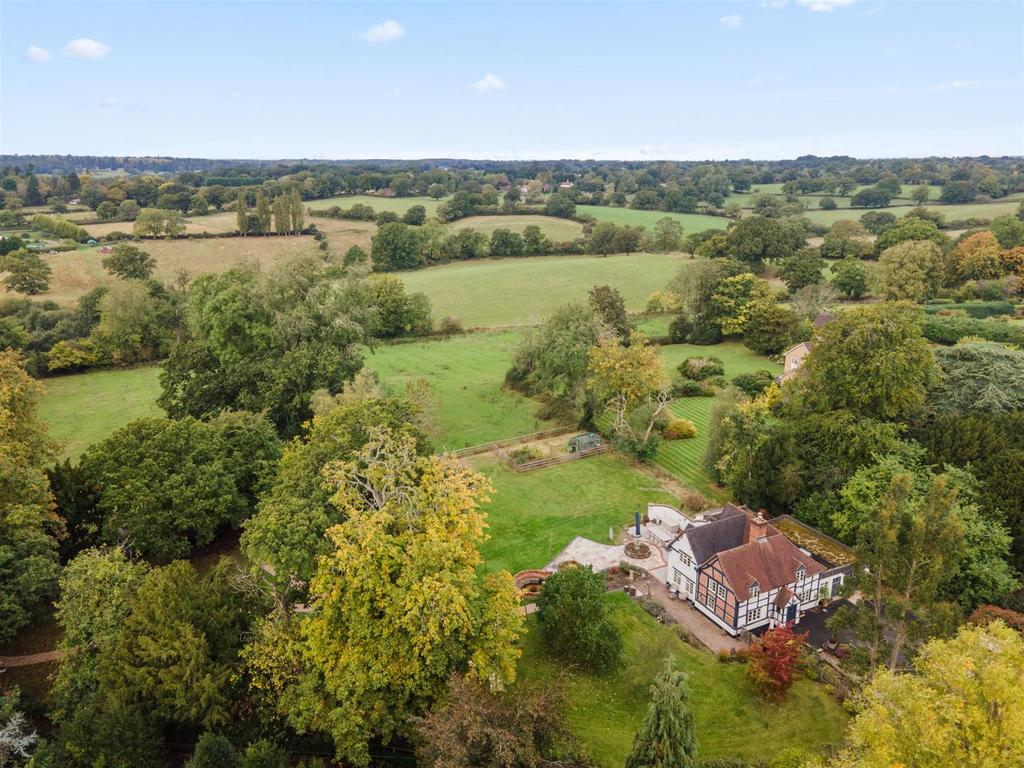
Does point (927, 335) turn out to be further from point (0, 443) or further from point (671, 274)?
point (0, 443)

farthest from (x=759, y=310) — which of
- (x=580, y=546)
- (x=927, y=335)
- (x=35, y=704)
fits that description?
(x=35, y=704)

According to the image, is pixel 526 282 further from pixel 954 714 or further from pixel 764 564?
pixel 954 714

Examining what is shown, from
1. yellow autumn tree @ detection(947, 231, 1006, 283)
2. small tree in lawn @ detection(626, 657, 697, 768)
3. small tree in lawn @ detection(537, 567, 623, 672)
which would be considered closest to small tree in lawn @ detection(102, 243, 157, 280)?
small tree in lawn @ detection(537, 567, 623, 672)

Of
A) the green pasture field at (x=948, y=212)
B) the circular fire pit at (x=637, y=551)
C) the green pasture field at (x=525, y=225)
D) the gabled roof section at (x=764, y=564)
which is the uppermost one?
the green pasture field at (x=948, y=212)

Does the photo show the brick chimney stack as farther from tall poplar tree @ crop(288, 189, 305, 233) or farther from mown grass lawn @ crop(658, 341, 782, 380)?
tall poplar tree @ crop(288, 189, 305, 233)

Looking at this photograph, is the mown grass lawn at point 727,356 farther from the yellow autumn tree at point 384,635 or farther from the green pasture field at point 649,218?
the green pasture field at point 649,218

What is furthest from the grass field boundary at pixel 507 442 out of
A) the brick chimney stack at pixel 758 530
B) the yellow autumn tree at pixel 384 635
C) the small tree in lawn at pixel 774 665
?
the small tree in lawn at pixel 774 665
